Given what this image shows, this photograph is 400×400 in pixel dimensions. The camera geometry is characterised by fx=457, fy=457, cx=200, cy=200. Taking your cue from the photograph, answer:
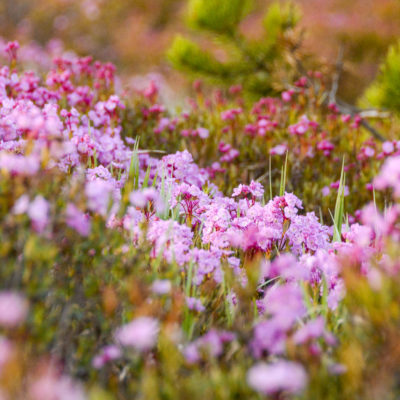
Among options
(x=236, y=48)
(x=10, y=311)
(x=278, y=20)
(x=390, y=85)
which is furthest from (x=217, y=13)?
(x=10, y=311)

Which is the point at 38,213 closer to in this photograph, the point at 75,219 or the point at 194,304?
the point at 75,219

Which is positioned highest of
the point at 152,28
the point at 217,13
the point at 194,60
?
the point at 217,13

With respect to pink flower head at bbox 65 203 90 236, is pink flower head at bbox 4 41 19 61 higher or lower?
lower

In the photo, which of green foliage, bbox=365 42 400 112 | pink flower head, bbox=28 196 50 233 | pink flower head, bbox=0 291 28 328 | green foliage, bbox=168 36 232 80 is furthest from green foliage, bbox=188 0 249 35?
pink flower head, bbox=0 291 28 328

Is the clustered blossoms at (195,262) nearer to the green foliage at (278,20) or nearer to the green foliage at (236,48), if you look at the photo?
the green foliage at (236,48)

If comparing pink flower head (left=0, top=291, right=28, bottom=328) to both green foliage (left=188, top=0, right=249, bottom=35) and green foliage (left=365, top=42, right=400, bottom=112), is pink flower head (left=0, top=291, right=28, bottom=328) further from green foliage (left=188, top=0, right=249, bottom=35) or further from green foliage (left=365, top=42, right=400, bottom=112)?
green foliage (left=188, top=0, right=249, bottom=35)

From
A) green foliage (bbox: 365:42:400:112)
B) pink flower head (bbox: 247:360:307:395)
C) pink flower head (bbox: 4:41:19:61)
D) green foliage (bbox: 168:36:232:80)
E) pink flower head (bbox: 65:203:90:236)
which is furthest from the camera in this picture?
green foliage (bbox: 168:36:232:80)

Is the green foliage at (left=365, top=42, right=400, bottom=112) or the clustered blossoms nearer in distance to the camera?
A: the clustered blossoms
